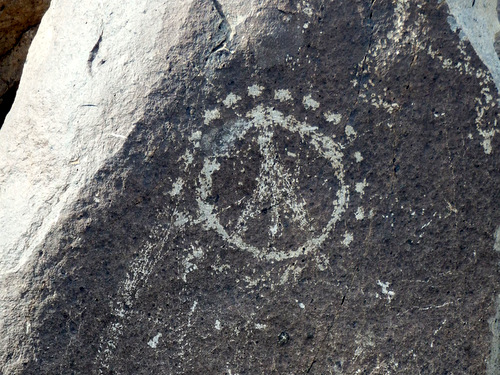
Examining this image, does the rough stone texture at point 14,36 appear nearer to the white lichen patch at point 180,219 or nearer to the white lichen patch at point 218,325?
the white lichen patch at point 180,219

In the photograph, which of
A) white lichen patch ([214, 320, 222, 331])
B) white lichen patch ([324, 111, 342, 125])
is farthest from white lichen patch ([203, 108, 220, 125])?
white lichen patch ([214, 320, 222, 331])

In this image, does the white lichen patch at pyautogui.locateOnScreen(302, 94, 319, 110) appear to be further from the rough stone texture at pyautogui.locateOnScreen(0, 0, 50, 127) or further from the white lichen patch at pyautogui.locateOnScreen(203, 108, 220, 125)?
the rough stone texture at pyautogui.locateOnScreen(0, 0, 50, 127)

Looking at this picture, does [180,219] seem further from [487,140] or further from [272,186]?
[487,140]

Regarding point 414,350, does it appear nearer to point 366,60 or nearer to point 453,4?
point 366,60

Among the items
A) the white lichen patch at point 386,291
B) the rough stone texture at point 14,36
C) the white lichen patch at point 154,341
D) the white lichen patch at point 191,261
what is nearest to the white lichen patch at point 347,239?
the white lichen patch at point 386,291

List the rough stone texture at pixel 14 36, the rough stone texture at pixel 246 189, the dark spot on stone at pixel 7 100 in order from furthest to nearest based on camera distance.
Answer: the dark spot on stone at pixel 7 100 < the rough stone texture at pixel 14 36 < the rough stone texture at pixel 246 189
